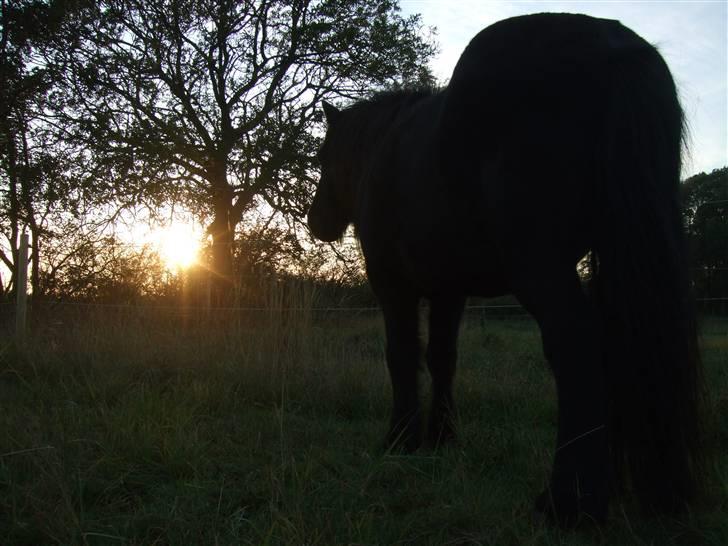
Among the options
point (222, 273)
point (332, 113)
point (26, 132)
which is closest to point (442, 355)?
point (332, 113)

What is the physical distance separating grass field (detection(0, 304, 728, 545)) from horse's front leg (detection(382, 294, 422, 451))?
0.73ft

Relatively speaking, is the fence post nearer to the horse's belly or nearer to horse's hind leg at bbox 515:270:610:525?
the horse's belly

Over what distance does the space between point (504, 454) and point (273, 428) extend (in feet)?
4.06

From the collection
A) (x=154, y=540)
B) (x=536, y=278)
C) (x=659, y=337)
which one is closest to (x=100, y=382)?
(x=154, y=540)

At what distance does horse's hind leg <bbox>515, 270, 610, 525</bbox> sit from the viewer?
6.10 ft

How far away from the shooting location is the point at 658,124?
76.9 inches

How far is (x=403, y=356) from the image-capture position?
315 centimetres

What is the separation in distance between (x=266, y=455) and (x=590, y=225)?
1.77 metres

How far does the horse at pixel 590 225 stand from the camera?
1853 mm

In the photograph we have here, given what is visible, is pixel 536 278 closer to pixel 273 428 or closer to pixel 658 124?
pixel 658 124

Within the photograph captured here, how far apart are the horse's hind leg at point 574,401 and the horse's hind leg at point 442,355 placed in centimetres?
129

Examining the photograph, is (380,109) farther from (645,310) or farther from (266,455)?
(645,310)

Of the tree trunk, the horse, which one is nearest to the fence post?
the tree trunk

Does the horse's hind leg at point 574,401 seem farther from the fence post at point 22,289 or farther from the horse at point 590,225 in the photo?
the fence post at point 22,289
